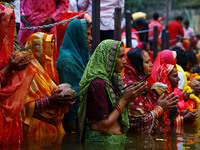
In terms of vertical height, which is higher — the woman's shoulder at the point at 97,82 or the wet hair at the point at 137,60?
the woman's shoulder at the point at 97,82

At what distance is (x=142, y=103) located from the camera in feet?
17.2

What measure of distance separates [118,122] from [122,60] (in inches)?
28.1

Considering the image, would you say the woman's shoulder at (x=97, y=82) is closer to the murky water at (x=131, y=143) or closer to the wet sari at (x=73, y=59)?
the murky water at (x=131, y=143)

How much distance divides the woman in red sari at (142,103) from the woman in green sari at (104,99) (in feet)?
2.57

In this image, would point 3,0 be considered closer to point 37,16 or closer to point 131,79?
point 37,16

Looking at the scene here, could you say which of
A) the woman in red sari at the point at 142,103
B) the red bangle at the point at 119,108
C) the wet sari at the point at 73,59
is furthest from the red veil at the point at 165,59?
the red bangle at the point at 119,108

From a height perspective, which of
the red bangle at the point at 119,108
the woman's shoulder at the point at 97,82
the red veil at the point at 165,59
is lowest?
the red veil at the point at 165,59

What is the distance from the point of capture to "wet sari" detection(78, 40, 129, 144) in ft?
13.5

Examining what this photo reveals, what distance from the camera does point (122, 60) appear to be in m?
4.33

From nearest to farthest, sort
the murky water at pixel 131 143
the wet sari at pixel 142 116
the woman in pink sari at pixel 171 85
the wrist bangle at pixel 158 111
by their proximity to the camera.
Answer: the murky water at pixel 131 143 → the wet sari at pixel 142 116 → the wrist bangle at pixel 158 111 → the woman in pink sari at pixel 171 85

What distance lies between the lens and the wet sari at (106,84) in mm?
4113

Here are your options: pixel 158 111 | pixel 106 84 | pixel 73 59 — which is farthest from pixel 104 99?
pixel 73 59

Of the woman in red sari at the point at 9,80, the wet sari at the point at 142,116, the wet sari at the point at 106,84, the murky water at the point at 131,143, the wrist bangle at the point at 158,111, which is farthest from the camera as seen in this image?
the wrist bangle at the point at 158,111

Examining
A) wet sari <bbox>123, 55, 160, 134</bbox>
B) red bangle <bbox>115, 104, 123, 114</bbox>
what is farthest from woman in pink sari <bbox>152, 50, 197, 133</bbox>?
red bangle <bbox>115, 104, 123, 114</bbox>
